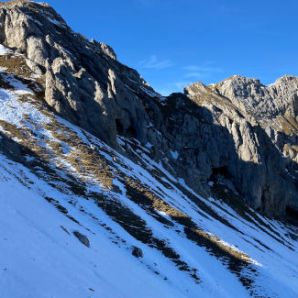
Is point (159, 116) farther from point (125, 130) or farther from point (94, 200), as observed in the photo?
point (94, 200)

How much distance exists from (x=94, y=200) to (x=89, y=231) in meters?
7.04

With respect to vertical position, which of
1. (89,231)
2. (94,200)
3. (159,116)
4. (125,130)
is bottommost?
(89,231)

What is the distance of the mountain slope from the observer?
813 inches

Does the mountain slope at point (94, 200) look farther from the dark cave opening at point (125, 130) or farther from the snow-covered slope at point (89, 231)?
the dark cave opening at point (125, 130)

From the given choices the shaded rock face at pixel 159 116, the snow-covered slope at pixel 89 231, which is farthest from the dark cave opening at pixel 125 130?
the snow-covered slope at pixel 89 231

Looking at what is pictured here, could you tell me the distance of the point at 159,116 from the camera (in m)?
95.2

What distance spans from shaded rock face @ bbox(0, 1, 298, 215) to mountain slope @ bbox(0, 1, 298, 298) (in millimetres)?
350

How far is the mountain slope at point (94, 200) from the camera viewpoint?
20.7 metres

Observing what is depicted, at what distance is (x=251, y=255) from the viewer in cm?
3859

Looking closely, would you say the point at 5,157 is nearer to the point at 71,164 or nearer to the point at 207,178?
the point at 71,164

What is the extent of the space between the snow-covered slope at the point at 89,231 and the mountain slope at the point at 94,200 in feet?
0.33

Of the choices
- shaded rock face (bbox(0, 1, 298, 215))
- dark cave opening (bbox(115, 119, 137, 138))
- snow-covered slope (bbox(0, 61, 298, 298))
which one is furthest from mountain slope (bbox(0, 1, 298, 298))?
shaded rock face (bbox(0, 1, 298, 215))

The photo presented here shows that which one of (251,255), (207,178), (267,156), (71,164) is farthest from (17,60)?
(267,156)

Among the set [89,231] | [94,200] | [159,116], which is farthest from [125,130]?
[89,231]
